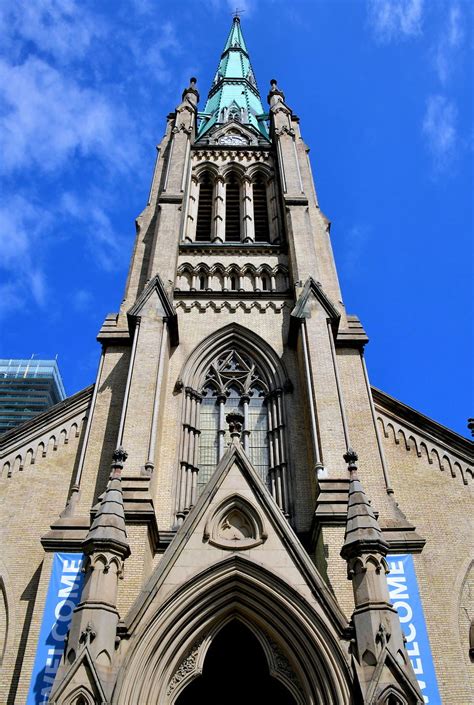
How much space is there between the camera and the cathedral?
10.2 meters

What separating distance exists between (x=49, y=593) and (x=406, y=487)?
8.08m

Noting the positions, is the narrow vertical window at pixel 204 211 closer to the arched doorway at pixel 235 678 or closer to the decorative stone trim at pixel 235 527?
the decorative stone trim at pixel 235 527

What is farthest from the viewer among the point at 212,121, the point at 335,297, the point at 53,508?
the point at 212,121

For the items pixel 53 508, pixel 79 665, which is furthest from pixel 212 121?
pixel 79 665

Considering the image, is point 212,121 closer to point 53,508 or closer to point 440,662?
point 53,508

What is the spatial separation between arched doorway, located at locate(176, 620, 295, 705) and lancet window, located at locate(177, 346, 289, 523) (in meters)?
2.77

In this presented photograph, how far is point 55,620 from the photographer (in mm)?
11766

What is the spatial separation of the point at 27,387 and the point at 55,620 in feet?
165

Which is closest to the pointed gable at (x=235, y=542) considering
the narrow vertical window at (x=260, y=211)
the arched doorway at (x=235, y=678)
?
the arched doorway at (x=235, y=678)

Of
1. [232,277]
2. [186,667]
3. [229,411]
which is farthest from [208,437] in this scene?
[186,667]

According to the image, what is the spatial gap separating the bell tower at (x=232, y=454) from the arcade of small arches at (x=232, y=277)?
Result: 2.2 inches

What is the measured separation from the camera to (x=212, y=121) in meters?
32.8

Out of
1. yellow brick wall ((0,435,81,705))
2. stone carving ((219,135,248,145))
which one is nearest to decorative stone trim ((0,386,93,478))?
yellow brick wall ((0,435,81,705))

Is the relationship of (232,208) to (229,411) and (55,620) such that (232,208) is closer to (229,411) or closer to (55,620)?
(229,411)
